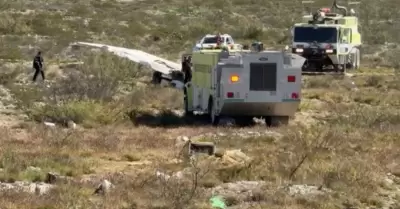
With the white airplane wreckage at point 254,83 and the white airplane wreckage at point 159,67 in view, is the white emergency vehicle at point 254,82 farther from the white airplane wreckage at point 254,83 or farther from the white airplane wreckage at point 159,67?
the white airplane wreckage at point 159,67

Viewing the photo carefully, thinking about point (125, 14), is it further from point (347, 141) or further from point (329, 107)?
point (347, 141)

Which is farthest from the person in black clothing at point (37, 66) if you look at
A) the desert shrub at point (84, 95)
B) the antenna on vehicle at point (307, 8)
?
the antenna on vehicle at point (307, 8)

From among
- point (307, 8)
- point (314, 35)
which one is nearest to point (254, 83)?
point (314, 35)

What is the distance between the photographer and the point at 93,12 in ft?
236

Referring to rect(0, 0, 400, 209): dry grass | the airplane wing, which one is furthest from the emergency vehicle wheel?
the airplane wing

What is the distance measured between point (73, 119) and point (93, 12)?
164ft

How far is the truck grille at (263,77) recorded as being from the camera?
22.8 m

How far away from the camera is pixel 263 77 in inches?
902

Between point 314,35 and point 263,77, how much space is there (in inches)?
766

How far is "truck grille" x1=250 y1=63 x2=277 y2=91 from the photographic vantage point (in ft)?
74.8

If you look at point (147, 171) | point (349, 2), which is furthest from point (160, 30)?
point (147, 171)

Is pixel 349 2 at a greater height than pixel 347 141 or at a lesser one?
lesser

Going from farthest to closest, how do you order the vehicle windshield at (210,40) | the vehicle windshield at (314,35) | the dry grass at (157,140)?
the vehicle windshield at (314,35) < the vehicle windshield at (210,40) < the dry grass at (157,140)

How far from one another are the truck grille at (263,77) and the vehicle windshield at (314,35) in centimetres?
1899
